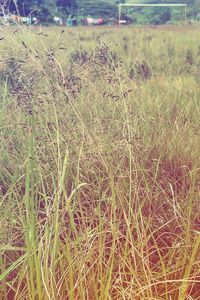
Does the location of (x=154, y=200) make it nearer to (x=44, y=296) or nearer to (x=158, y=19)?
(x=44, y=296)

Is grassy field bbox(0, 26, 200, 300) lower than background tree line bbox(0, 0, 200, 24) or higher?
higher

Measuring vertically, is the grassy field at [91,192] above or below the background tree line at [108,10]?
above

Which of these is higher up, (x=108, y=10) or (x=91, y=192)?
(x=91, y=192)

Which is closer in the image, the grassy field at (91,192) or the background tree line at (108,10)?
the grassy field at (91,192)

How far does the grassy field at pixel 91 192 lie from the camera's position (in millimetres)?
987

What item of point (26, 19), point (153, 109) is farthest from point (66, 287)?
point (153, 109)

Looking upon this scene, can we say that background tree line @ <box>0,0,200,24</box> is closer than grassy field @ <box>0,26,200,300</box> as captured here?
No

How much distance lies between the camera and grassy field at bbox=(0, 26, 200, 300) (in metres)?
0.99

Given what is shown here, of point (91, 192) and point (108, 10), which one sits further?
point (108, 10)

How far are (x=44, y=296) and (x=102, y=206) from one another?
0.43 meters

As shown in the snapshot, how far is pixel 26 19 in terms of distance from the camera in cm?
171

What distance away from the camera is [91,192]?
4.30 ft

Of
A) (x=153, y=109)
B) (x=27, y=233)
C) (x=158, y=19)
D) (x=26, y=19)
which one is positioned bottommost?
(x=158, y=19)

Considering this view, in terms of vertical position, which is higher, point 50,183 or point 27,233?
point 27,233
